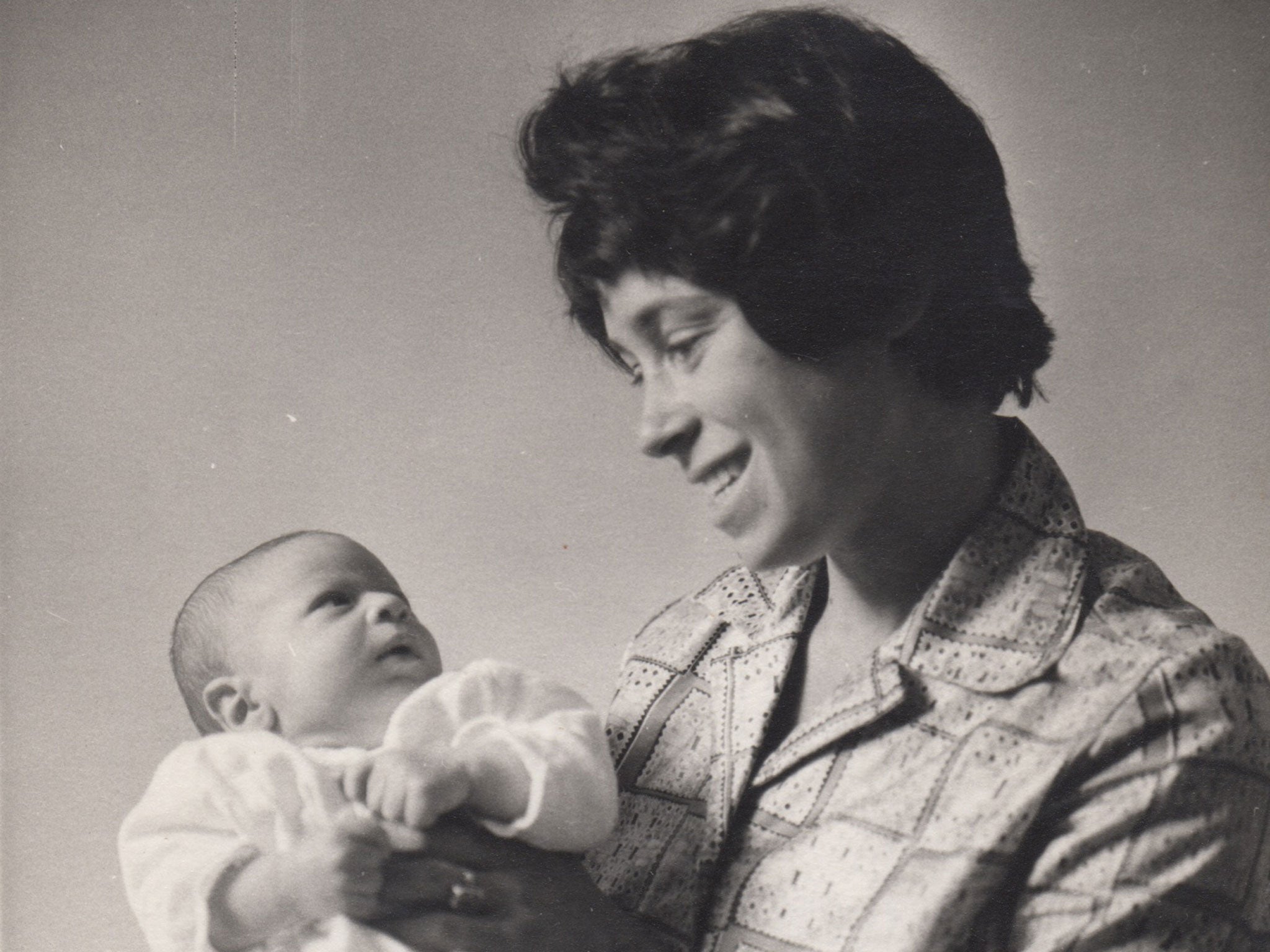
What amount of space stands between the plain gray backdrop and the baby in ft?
1.33

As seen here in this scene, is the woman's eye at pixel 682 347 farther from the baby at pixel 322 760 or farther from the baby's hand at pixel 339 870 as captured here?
the baby's hand at pixel 339 870

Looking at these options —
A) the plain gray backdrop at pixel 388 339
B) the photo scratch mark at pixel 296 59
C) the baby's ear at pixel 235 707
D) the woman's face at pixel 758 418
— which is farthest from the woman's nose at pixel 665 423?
the photo scratch mark at pixel 296 59

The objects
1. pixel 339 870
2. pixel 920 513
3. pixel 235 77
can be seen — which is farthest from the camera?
pixel 235 77

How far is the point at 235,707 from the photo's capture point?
4.05 feet

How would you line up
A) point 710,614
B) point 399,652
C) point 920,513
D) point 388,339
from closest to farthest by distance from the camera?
point 920,513 → point 399,652 → point 710,614 → point 388,339

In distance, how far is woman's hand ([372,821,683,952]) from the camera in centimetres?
102

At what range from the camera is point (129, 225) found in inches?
61.7

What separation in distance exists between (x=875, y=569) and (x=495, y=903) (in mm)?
448

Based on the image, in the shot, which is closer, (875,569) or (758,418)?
(758,418)

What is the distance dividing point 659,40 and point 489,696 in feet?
2.68

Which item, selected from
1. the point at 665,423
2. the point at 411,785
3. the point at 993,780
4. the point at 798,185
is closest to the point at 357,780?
the point at 411,785

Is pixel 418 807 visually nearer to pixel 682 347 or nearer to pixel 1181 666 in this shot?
pixel 682 347

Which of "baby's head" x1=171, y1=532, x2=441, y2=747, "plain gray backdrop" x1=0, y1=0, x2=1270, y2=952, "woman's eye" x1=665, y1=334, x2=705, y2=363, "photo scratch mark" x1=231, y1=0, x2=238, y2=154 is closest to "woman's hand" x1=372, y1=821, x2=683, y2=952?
"baby's head" x1=171, y1=532, x2=441, y2=747

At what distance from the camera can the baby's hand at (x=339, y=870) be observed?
990 mm
